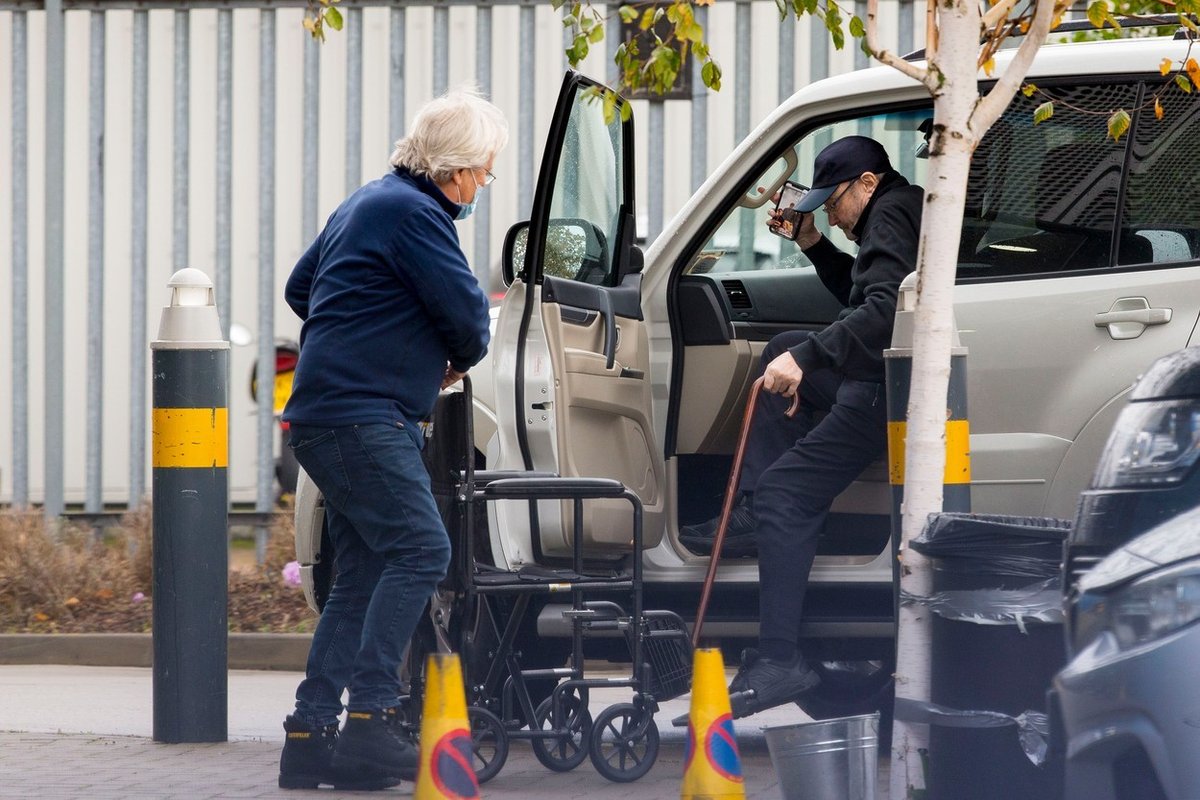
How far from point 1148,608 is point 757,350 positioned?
2.92 metres

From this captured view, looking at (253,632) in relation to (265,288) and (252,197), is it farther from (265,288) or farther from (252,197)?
(252,197)

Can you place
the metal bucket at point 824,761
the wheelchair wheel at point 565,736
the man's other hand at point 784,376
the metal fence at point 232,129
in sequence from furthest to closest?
the metal fence at point 232,129 < the man's other hand at point 784,376 < the wheelchair wheel at point 565,736 < the metal bucket at point 824,761

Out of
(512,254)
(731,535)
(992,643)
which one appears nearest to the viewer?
(992,643)

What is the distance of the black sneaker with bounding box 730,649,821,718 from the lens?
4.90 m

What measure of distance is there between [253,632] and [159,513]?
2320mm

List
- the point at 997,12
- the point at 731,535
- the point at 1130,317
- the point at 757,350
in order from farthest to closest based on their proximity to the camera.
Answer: the point at 757,350
the point at 731,535
the point at 1130,317
the point at 997,12

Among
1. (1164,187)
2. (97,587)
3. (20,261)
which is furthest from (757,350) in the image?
(20,261)

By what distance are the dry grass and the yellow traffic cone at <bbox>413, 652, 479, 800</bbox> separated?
426 cm

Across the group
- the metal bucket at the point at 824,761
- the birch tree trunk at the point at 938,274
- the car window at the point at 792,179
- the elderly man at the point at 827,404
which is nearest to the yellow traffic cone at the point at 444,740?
the metal bucket at the point at 824,761

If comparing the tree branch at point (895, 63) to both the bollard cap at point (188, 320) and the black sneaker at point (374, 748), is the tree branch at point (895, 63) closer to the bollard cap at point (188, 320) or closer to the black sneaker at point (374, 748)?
the black sneaker at point (374, 748)

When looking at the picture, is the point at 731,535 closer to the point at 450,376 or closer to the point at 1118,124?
the point at 450,376

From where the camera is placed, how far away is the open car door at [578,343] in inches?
200

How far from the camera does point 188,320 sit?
5441mm

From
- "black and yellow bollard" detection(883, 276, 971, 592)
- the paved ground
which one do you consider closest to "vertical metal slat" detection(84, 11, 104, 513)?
the paved ground
